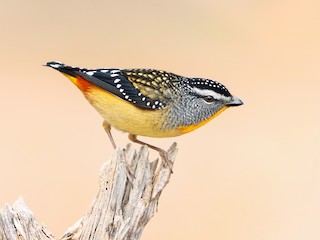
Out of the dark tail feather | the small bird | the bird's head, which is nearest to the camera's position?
the dark tail feather

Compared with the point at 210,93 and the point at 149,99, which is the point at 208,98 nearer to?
the point at 210,93

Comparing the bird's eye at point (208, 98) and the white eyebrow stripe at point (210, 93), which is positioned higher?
the white eyebrow stripe at point (210, 93)

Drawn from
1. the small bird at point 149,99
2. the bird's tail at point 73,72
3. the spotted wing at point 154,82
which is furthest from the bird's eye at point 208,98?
the bird's tail at point 73,72

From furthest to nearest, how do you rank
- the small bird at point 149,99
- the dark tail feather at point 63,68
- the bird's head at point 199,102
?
the bird's head at point 199,102 < the small bird at point 149,99 < the dark tail feather at point 63,68

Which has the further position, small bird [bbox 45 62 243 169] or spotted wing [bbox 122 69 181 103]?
spotted wing [bbox 122 69 181 103]

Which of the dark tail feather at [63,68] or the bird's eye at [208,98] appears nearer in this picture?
the dark tail feather at [63,68]

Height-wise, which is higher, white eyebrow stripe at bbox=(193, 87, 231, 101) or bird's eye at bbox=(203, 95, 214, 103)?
white eyebrow stripe at bbox=(193, 87, 231, 101)

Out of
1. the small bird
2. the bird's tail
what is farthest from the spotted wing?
the bird's tail

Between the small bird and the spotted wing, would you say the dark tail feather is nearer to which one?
the small bird

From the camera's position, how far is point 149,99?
4.46 m

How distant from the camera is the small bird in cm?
438

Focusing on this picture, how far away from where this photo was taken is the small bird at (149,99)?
438cm

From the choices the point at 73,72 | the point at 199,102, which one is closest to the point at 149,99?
the point at 199,102

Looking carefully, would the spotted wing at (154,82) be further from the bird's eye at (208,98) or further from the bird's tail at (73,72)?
the bird's tail at (73,72)
